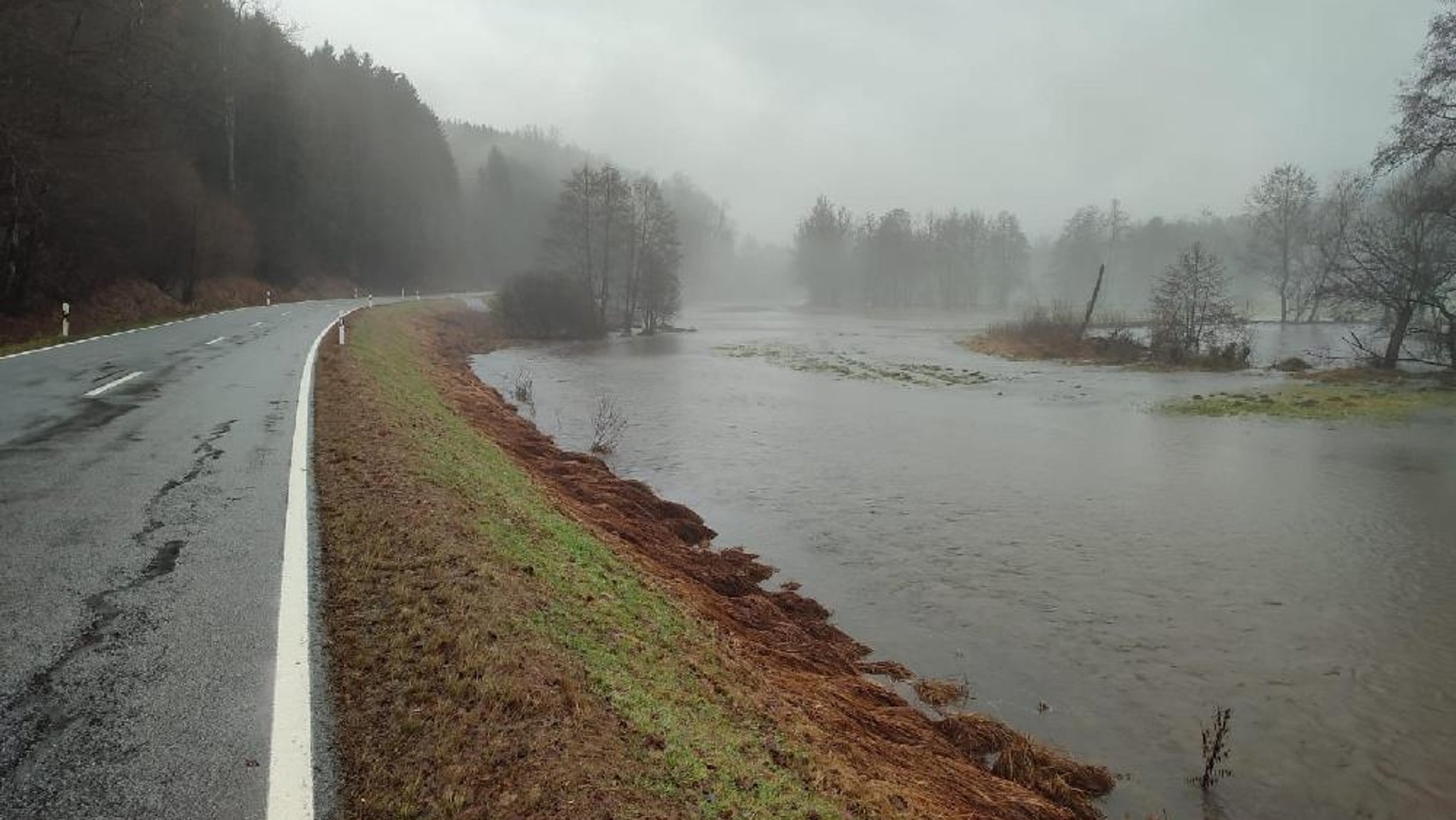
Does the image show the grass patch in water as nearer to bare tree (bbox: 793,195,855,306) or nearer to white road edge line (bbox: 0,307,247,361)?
white road edge line (bbox: 0,307,247,361)

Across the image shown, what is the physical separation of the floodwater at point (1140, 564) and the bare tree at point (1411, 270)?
36.0 ft

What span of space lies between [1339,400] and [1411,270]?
34.6 ft

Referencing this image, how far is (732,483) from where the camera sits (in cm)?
1584

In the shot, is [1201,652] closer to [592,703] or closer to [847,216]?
[592,703]

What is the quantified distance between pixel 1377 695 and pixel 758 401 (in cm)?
2074

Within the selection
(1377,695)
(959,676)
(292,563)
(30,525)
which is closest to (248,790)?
(292,563)

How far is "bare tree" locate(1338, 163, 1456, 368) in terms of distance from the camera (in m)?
30.4

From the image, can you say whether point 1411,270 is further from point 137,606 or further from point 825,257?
point 825,257

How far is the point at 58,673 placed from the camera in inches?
156

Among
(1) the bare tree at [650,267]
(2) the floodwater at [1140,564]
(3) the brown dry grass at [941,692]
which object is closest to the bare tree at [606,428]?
(2) the floodwater at [1140,564]

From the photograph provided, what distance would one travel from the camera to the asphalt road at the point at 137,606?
10.6ft

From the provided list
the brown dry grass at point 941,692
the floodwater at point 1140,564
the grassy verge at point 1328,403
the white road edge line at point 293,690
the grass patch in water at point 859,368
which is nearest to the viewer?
the white road edge line at point 293,690

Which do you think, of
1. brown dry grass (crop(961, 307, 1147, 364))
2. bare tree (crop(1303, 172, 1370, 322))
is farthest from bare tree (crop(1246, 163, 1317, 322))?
brown dry grass (crop(961, 307, 1147, 364))

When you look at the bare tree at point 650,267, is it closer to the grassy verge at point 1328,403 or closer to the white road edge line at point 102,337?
the white road edge line at point 102,337
